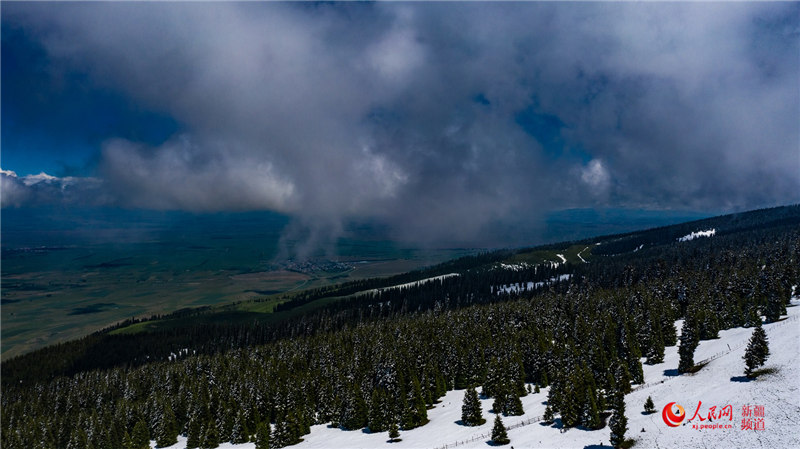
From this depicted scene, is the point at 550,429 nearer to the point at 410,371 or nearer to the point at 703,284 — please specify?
the point at 410,371

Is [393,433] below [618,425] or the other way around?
below

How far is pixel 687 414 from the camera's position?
54.5 m

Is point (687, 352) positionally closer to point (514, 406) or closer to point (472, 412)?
point (514, 406)

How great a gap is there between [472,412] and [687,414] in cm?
3507

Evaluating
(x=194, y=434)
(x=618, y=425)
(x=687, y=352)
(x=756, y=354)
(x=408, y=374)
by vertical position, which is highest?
(x=756, y=354)

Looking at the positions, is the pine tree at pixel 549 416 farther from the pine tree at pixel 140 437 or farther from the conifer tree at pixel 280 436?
the pine tree at pixel 140 437

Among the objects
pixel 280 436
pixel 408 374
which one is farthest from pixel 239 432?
pixel 408 374

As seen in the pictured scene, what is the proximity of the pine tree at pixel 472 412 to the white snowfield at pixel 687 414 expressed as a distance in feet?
5.71

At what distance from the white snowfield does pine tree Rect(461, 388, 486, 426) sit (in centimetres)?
174

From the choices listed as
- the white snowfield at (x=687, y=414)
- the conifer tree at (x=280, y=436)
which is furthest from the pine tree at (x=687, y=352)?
the conifer tree at (x=280, y=436)

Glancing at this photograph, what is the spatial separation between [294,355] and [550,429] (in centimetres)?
9901

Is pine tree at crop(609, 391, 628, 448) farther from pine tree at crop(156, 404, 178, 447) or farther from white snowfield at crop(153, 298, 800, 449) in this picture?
pine tree at crop(156, 404, 178, 447)

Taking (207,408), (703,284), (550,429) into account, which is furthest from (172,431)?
(703,284)

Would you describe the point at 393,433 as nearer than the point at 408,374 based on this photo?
Yes
